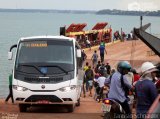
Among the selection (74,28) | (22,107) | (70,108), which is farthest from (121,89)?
(74,28)

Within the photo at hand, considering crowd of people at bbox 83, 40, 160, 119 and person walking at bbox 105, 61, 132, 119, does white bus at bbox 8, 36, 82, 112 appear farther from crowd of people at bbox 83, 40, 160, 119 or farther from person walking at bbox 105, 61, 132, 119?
person walking at bbox 105, 61, 132, 119

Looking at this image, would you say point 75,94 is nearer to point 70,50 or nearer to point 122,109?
point 70,50

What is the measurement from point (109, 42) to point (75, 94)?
4635 centimetres

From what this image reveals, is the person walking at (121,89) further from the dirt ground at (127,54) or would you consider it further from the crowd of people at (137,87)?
the dirt ground at (127,54)

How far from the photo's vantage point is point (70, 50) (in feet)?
58.6

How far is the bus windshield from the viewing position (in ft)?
57.2

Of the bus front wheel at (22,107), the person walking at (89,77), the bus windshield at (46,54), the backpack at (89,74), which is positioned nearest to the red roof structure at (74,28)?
the person walking at (89,77)

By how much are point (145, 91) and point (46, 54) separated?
29.1 feet

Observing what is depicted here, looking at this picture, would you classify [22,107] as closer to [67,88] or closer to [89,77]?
[67,88]

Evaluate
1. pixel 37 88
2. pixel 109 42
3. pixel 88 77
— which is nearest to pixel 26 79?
pixel 37 88

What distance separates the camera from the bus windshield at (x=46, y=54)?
57.2 feet

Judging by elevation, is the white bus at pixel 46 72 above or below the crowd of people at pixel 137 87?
below

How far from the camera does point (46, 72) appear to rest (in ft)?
56.4

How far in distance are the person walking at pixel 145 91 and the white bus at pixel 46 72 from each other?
7.88 meters
